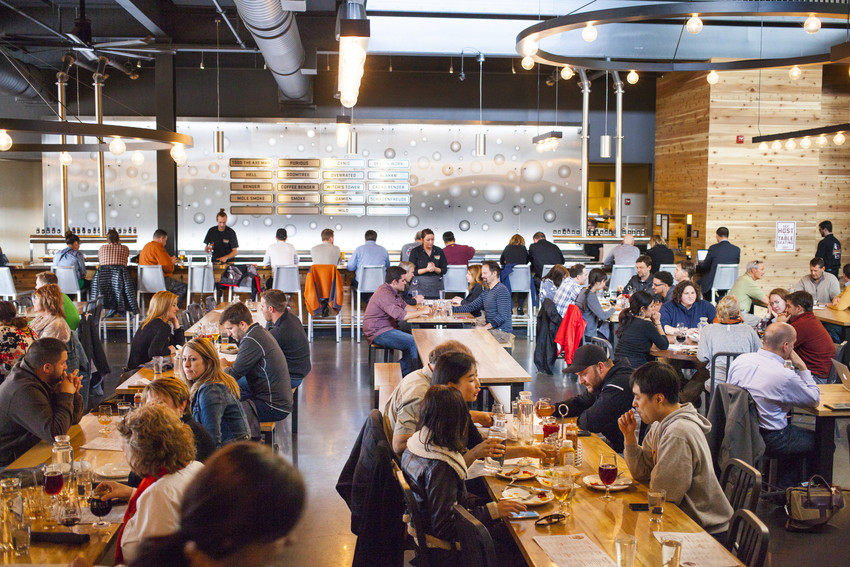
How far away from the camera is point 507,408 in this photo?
17.1ft

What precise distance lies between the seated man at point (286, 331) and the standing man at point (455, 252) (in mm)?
4750

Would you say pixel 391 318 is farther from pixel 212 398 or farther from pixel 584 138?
pixel 584 138

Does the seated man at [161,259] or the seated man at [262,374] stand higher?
the seated man at [161,259]

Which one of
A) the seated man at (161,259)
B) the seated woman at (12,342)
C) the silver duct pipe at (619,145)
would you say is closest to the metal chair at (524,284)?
the silver duct pipe at (619,145)

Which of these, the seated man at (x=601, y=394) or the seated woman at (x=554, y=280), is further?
the seated woman at (x=554, y=280)

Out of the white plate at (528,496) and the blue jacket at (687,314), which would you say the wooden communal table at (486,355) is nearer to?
the white plate at (528,496)

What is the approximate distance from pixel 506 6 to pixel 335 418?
6.42 metres

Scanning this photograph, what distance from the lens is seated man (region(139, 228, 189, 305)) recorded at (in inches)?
396

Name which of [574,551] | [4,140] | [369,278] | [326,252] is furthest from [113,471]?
[326,252]

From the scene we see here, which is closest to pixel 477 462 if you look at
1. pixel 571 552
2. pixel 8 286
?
pixel 571 552

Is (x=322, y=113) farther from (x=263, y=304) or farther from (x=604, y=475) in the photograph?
(x=604, y=475)

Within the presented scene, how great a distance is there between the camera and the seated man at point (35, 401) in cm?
366

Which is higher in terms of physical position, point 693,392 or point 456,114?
point 456,114

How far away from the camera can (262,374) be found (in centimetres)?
493
